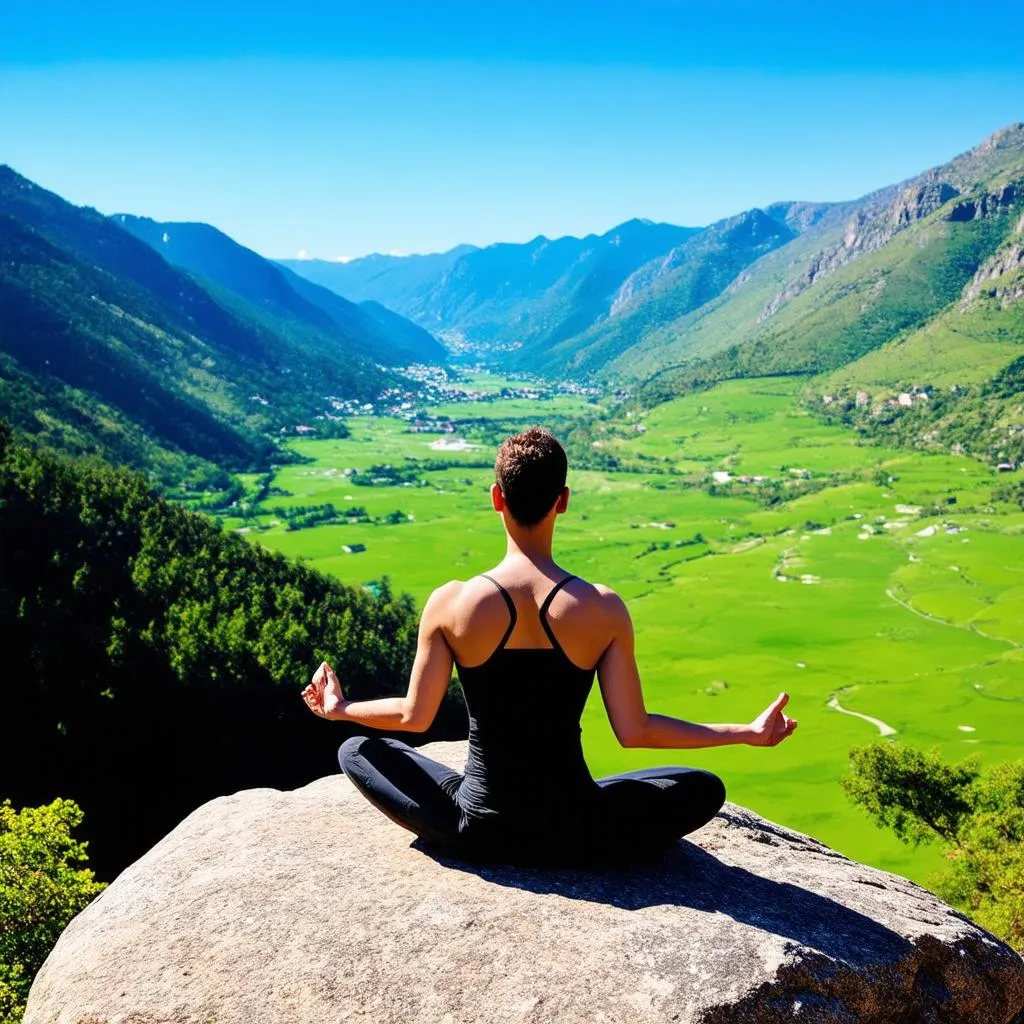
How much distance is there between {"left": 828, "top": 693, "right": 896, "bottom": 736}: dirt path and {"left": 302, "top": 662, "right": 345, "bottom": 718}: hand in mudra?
77.8 meters

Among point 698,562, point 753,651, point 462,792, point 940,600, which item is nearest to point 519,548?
point 462,792

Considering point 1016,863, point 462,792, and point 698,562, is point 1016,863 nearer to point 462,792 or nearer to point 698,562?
point 462,792

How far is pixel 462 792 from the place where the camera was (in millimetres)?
7984

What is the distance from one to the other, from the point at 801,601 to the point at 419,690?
399ft

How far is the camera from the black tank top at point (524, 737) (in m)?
7.18

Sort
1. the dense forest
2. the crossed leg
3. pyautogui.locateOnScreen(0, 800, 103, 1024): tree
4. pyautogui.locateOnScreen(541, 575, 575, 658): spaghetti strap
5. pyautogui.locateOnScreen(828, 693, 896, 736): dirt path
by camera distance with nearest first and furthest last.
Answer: pyautogui.locateOnScreen(541, 575, 575, 658): spaghetti strap → the crossed leg → pyautogui.locateOnScreen(0, 800, 103, 1024): tree → the dense forest → pyautogui.locateOnScreen(828, 693, 896, 736): dirt path

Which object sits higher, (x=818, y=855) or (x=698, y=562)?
(x=818, y=855)

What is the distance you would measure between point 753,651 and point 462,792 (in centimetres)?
9962

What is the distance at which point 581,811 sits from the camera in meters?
7.82

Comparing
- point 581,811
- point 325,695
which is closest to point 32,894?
point 325,695

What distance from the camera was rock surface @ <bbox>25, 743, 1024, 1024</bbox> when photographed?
659 cm

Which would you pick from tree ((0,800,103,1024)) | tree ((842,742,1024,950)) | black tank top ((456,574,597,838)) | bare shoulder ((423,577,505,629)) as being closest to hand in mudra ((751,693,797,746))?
black tank top ((456,574,597,838))

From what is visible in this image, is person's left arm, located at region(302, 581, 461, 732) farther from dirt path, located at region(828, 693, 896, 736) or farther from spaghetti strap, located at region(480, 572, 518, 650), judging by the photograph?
dirt path, located at region(828, 693, 896, 736)

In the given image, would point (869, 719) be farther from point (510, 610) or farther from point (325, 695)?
point (510, 610)
